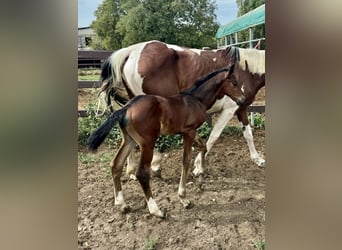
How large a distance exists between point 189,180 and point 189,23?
71cm

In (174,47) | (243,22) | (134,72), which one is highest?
(243,22)

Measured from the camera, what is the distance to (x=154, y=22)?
1.50m

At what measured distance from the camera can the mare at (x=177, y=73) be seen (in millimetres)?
1524

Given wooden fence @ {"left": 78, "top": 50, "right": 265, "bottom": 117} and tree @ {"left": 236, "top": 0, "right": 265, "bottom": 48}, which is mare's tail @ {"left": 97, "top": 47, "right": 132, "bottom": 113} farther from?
tree @ {"left": 236, "top": 0, "right": 265, "bottom": 48}

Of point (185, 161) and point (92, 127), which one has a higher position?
point (92, 127)

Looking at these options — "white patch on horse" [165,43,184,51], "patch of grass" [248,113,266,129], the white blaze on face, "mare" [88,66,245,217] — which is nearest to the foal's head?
"mare" [88,66,245,217]

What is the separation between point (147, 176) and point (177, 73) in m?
0.49

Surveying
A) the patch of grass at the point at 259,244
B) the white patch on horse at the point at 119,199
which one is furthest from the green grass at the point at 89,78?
the patch of grass at the point at 259,244

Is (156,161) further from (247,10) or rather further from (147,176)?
(247,10)

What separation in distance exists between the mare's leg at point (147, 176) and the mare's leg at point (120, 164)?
0.22 feet

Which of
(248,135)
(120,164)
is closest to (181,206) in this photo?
(120,164)
